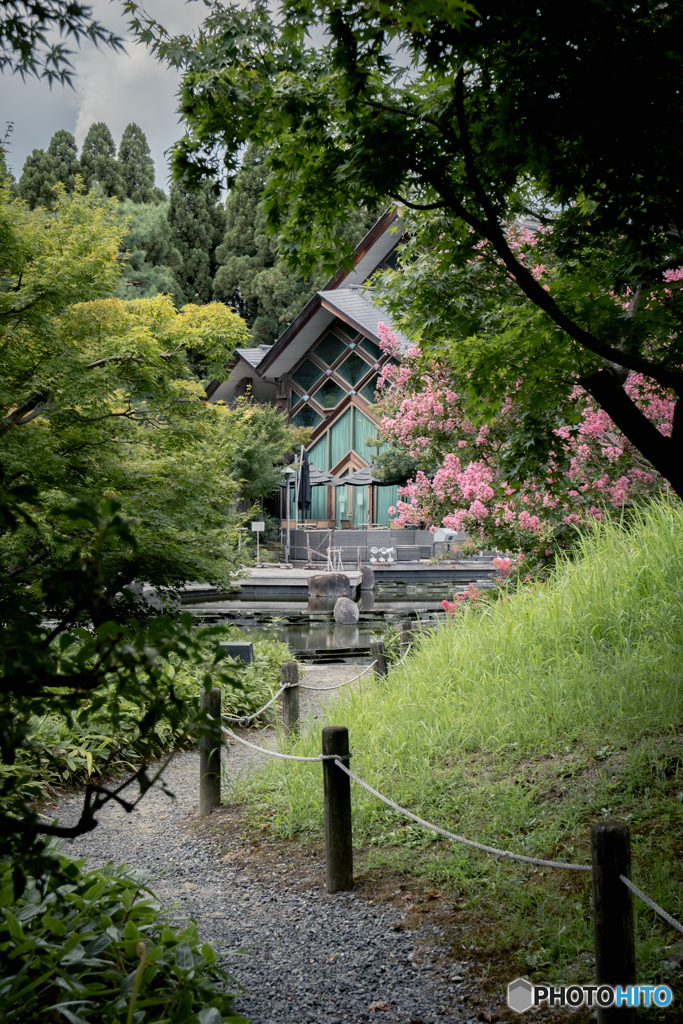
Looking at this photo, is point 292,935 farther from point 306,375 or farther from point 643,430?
point 306,375

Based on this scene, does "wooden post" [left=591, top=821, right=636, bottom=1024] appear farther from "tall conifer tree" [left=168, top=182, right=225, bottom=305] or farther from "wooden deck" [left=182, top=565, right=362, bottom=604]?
"tall conifer tree" [left=168, top=182, right=225, bottom=305]

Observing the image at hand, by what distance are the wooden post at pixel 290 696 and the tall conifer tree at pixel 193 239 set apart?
29.4 meters

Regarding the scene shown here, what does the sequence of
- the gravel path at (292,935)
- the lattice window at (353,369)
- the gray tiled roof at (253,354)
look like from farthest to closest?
the gray tiled roof at (253,354), the lattice window at (353,369), the gravel path at (292,935)

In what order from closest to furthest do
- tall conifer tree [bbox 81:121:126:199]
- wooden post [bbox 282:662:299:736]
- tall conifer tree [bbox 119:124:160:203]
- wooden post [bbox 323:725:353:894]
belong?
1. wooden post [bbox 323:725:353:894]
2. wooden post [bbox 282:662:299:736]
3. tall conifer tree [bbox 81:121:126:199]
4. tall conifer tree [bbox 119:124:160:203]

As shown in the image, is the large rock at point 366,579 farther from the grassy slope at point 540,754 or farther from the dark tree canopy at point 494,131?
the dark tree canopy at point 494,131

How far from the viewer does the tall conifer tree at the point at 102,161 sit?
31219 millimetres

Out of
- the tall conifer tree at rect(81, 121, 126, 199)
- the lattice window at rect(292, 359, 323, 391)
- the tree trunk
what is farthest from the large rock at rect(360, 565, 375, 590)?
the tall conifer tree at rect(81, 121, 126, 199)

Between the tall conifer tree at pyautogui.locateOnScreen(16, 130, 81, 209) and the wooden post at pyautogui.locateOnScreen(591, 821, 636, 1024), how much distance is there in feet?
98.3

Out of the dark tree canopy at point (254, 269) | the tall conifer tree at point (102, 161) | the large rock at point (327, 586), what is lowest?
the large rock at point (327, 586)

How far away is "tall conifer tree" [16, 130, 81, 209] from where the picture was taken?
27875 mm

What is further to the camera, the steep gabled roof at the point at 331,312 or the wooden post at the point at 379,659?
the steep gabled roof at the point at 331,312

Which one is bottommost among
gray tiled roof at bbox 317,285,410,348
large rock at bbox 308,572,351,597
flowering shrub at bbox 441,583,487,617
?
large rock at bbox 308,572,351,597

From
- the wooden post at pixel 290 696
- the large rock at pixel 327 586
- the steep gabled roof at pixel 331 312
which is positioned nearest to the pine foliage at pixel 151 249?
the steep gabled roof at pixel 331 312

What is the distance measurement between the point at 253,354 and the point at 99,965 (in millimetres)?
28869
